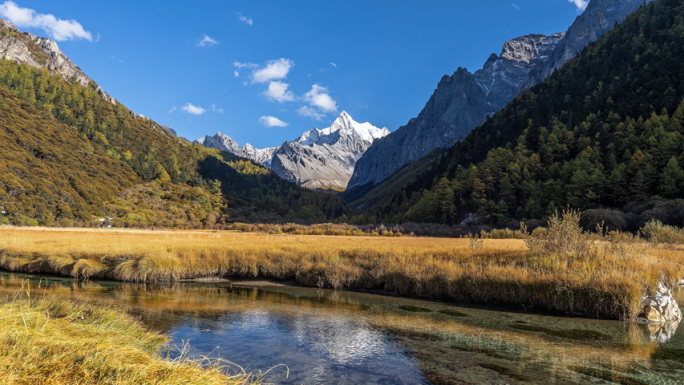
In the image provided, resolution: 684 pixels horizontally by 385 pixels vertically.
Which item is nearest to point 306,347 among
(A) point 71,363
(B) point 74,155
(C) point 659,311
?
(A) point 71,363

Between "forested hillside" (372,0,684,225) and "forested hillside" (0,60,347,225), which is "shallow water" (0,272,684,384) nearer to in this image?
"forested hillside" (372,0,684,225)

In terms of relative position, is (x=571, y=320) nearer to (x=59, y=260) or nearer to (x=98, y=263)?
(x=98, y=263)

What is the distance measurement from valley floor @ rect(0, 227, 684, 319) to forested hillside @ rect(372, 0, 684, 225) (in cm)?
5361

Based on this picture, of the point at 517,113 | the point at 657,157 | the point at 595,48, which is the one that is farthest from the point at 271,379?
the point at 595,48

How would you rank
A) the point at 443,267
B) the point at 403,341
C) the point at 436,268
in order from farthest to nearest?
the point at 436,268
the point at 443,267
the point at 403,341

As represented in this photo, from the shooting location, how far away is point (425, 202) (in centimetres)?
10162

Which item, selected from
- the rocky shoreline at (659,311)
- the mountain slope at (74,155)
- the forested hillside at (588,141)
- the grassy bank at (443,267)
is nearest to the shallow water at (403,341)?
the rocky shoreline at (659,311)

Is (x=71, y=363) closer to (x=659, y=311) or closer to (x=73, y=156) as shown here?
(x=659, y=311)

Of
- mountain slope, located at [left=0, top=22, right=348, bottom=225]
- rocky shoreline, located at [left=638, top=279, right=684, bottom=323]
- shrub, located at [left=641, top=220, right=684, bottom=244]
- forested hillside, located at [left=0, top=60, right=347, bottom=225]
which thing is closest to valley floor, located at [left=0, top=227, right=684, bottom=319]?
rocky shoreline, located at [left=638, top=279, right=684, bottom=323]

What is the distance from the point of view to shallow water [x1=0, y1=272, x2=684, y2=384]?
29.7 feet

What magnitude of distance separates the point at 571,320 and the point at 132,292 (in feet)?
71.2

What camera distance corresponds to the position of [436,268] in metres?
20.2

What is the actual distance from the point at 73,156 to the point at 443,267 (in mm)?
133166

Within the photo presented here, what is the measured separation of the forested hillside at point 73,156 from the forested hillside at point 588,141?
3043 inches
